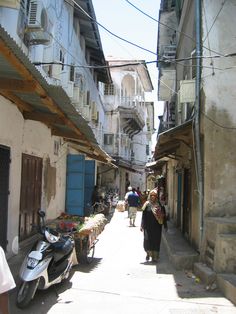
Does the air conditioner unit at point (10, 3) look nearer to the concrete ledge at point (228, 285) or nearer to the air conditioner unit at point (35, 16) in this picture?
the air conditioner unit at point (35, 16)

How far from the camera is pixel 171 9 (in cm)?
1766

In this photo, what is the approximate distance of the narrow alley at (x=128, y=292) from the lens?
644 centimetres

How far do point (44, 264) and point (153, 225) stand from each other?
450cm

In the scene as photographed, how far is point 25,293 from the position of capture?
6.01 meters

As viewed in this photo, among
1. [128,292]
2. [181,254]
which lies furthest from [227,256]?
[128,292]

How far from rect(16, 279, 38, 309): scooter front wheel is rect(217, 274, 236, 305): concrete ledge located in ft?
10.0

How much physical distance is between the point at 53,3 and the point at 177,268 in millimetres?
8871

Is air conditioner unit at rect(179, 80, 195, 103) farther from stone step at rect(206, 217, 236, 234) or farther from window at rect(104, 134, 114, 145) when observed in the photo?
window at rect(104, 134, 114, 145)

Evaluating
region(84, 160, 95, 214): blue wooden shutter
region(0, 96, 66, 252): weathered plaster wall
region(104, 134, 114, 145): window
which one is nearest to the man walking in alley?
region(84, 160, 95, 214): blue wooden shutter

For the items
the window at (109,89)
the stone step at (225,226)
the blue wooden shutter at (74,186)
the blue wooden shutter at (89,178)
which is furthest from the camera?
the window at (109,89)

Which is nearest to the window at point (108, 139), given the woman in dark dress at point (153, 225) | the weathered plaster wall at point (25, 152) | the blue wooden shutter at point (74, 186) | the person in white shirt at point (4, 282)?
the blue wooden shutter at point (74, 186)

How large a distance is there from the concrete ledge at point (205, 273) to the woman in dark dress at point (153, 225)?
4.35ft

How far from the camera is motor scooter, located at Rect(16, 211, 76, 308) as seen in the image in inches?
238

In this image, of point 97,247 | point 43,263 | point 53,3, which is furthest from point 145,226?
point 53,3
